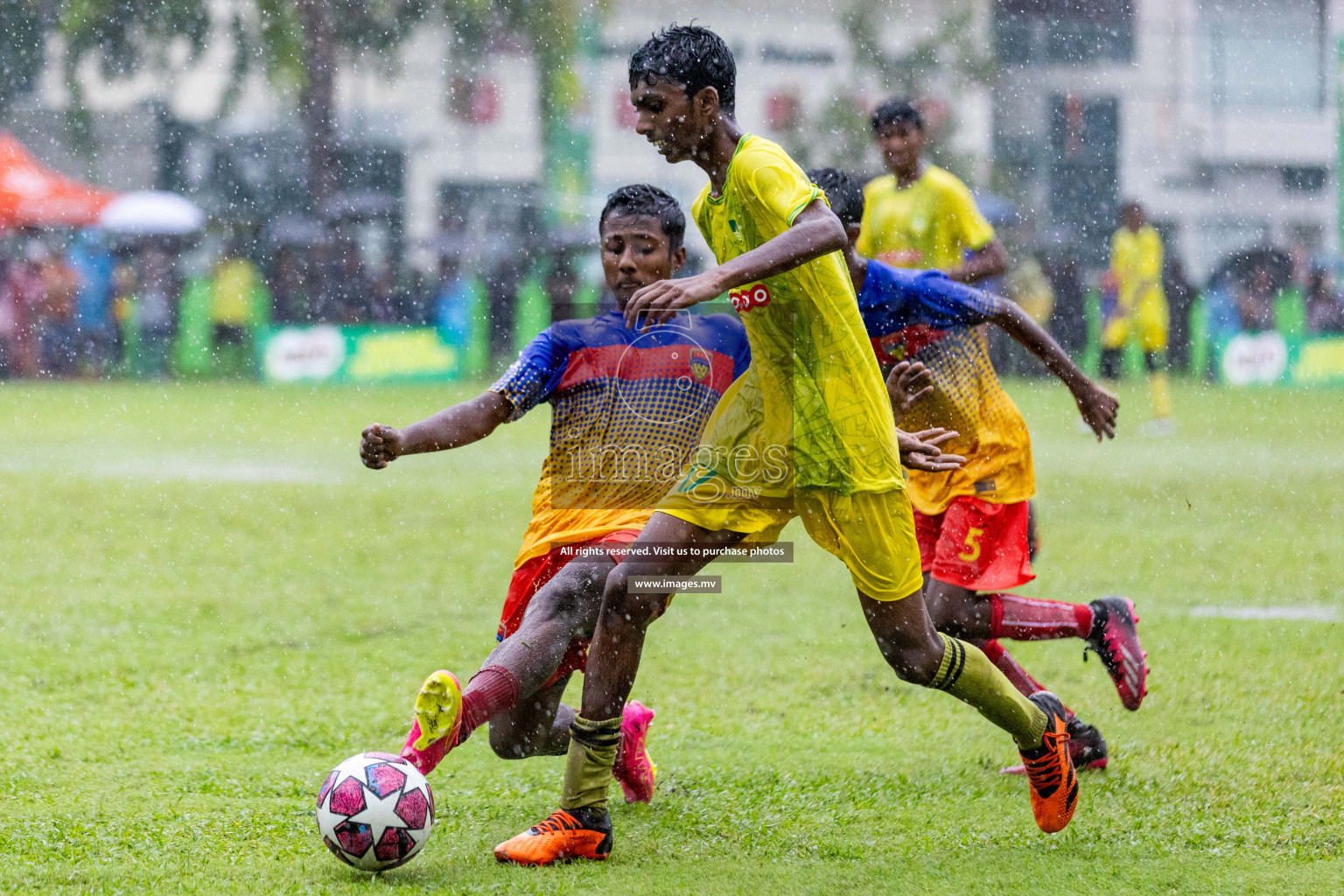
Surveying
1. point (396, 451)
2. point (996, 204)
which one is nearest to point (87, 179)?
point (996, 204)

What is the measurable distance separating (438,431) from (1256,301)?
21826 millimetres

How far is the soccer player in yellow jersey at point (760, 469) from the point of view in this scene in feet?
10.9

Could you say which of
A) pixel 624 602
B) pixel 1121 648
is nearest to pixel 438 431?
pixel 624 602

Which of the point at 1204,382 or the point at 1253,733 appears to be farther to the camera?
the point at 1204,382

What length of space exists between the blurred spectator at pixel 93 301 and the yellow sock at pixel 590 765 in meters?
19.7

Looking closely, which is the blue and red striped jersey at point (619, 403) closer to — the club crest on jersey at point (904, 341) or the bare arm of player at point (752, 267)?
the club crest on jersey at point (904, 341)

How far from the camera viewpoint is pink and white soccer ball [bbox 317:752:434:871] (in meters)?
3.18

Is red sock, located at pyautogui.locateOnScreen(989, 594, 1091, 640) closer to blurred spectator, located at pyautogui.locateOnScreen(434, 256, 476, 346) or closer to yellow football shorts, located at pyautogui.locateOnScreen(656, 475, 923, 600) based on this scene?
yellow football shorts, located at pyautogui.locateOnScreen(656, 475, 923, 600)

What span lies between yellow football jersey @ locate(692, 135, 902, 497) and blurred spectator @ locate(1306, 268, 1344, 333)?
65.3ft

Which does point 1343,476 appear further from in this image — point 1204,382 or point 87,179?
point 87,179

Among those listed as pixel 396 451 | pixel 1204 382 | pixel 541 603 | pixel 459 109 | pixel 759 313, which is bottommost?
pixel 1204 382

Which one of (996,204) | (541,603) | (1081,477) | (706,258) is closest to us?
(541,603)

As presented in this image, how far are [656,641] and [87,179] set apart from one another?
25.1m

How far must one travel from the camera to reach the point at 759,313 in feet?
11.3
